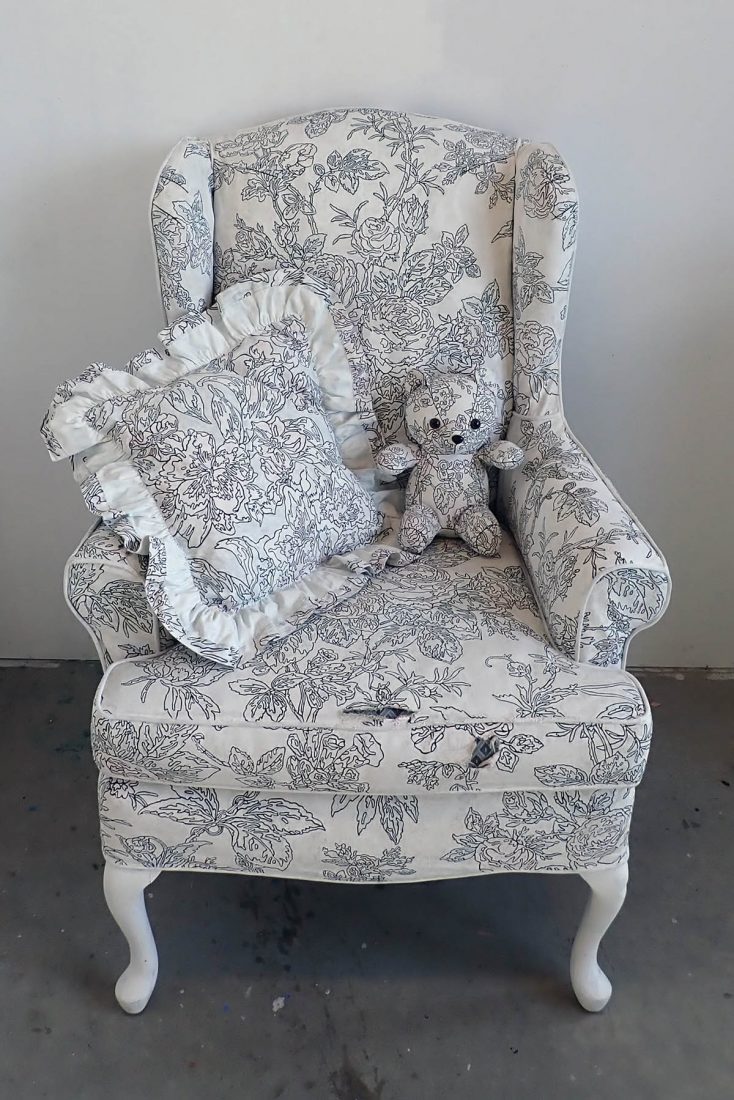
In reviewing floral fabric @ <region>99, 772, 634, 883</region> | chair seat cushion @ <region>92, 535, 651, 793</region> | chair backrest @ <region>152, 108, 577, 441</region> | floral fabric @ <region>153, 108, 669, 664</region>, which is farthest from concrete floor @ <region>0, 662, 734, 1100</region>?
chair backrest @ <region>152, 108, 577, 441</region>

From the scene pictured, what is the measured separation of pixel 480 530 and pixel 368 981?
0.67m

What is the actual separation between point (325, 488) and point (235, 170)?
0.55 m

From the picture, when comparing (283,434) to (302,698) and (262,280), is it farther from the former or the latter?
(302,698)

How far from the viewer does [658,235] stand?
1.57 meters

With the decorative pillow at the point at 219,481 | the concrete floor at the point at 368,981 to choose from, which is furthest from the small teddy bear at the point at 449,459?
the concrete floor at the point at 368,981

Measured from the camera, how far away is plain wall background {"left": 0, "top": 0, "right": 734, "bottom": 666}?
142cm

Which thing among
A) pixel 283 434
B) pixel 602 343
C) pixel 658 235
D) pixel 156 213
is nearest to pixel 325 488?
pixel 283 434

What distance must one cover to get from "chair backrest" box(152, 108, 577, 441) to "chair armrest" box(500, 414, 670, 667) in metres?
0.22

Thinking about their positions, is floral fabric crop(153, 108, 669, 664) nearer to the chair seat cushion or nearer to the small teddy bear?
the small teddy bear

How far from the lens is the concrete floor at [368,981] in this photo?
114 cm

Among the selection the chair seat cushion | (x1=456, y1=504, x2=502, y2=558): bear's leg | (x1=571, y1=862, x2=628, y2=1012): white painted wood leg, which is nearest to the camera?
the chair seat cushion

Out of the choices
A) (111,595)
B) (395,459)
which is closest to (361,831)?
(111,595)

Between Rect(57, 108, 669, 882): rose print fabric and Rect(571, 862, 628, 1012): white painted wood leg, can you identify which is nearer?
Rect(57, 108, 669, 882): rose print fabric

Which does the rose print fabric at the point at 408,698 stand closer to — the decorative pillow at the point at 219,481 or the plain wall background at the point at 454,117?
the decorative pillow at the point at 219,481
